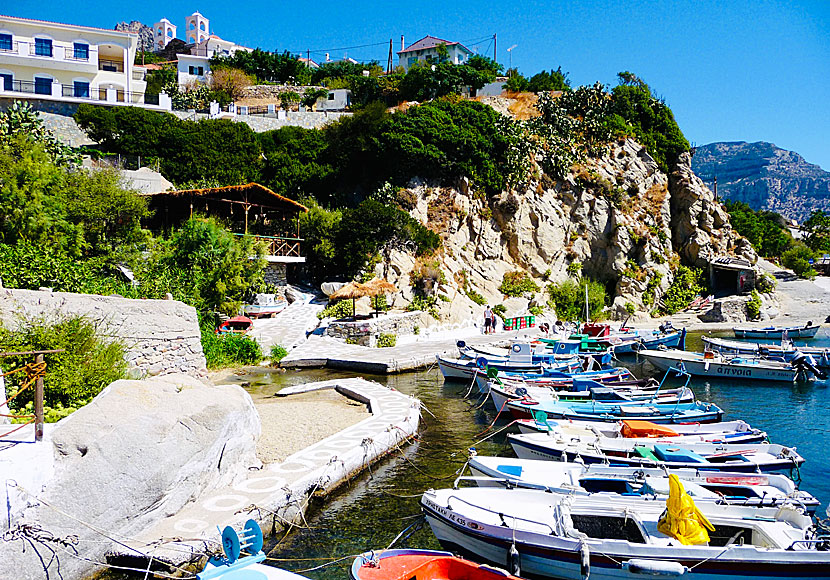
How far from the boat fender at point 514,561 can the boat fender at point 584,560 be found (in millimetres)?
845

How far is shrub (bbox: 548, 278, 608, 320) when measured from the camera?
42.2m

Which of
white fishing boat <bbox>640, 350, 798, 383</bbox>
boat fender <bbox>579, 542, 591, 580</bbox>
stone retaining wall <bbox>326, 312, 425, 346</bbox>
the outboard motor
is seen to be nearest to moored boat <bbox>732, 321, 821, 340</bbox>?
the outboard motor

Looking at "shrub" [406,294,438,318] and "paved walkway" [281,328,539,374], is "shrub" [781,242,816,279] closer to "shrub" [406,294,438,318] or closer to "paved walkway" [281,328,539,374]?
"shrub" [406,294,438,318]

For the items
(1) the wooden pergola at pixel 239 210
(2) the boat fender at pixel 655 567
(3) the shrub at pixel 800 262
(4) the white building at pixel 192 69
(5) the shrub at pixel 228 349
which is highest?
(4) the white building at pixel 192 69

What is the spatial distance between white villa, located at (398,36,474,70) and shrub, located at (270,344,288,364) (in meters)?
65.3

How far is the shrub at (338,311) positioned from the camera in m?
29.5

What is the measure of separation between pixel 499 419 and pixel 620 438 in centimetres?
489

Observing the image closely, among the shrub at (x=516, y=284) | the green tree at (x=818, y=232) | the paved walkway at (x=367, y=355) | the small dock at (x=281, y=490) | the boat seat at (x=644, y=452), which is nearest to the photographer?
the small dock at (x=281, y=490)

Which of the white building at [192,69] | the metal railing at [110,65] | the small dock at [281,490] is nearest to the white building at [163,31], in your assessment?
the white building at [192,69]

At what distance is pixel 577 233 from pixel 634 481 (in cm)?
3926

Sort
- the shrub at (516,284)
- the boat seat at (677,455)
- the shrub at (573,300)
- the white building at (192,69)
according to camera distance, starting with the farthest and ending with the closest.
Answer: the white building at (192,69) < the shrub at (573,300) < the shrub at (516,284) < the boat seat at (677,455)

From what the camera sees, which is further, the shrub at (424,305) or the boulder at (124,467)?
the shrub at (424,305)

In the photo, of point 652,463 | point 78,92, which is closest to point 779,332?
point 652,463

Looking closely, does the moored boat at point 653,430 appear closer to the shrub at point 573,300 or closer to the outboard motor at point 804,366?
the outboard motor at point 804,366
